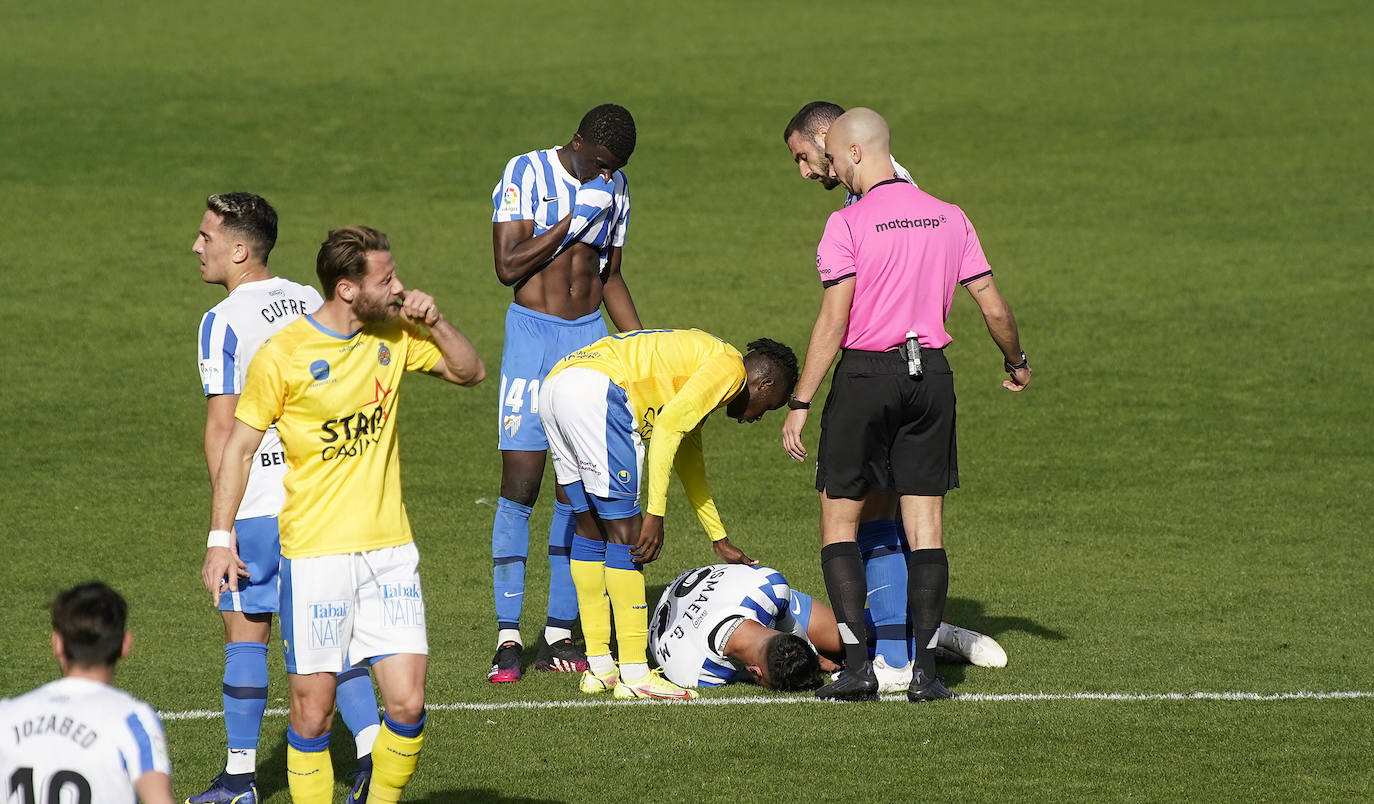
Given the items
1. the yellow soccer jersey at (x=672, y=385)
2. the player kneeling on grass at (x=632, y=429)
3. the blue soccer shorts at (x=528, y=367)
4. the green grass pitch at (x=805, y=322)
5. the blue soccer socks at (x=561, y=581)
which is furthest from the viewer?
the blue soccer socks at (x=561, y=581)

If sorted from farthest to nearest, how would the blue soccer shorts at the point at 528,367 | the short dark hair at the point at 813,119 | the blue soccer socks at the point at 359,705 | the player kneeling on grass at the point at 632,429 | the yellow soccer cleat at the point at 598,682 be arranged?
the blue soccer shorts at the point at 528,367, the short dark hair at the point at 813,119, the yellow soccer cleat at the point at 598,682, the player kneeling on grass at the point at 632,429, the blue soccer socks at the point at 359,705

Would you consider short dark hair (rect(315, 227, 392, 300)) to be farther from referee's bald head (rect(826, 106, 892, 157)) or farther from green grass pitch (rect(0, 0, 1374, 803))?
referee's bald head (rect(826, 106, 892, 157))

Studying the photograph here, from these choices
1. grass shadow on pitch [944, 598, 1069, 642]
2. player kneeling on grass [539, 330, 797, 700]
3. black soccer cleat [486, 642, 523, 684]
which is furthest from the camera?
grass shadow on pitch [944, 598, 1069, 642]

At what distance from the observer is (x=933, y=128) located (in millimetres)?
26469

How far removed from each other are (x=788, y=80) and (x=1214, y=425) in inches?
664

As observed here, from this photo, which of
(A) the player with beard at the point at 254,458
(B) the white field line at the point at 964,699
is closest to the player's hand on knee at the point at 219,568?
(A) the player with beard at the point at 254,458

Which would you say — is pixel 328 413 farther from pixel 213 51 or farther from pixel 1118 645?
pixel 213 51

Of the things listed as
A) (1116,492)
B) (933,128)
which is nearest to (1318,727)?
(1116,492)

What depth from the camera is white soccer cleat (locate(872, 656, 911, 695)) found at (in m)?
7.49

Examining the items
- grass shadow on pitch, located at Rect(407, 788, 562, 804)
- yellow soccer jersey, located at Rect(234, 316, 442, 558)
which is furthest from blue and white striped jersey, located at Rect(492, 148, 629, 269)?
grass shadow on pitch, located at Rect(407, 788, 562, 804)

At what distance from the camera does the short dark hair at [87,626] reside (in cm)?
403

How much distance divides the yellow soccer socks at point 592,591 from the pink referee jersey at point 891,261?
1603mm

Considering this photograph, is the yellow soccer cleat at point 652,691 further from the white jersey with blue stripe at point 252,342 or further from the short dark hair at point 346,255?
the short dark hair at point 346,255

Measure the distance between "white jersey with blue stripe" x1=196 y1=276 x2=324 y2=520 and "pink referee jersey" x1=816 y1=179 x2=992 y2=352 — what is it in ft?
7.66
